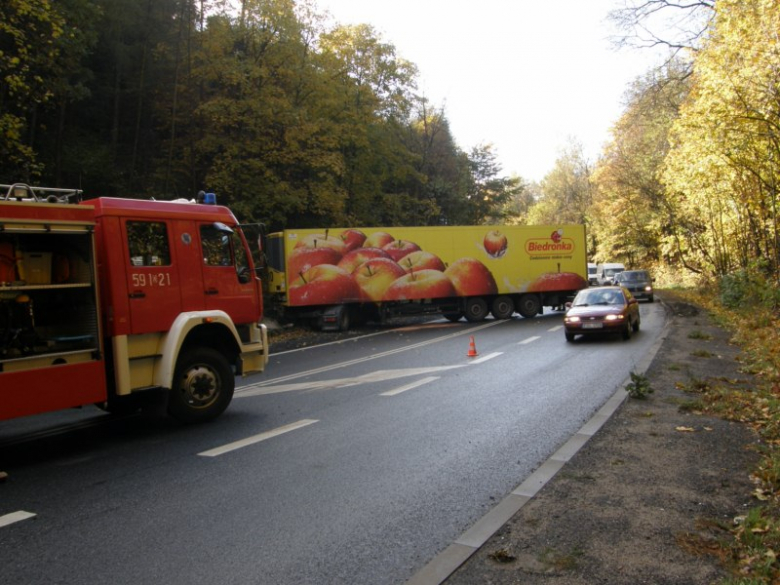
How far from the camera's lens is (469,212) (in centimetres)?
4616

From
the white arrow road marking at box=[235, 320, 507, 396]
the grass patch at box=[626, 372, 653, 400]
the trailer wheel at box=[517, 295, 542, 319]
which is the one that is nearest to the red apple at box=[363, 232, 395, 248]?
the white arrow road marking at box=[235, 320, 507, 396]

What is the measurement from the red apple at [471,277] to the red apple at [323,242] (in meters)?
4.57

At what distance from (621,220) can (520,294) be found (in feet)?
92.6

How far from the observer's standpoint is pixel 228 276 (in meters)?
8.73

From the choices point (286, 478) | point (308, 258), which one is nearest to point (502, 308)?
point (308, 258)

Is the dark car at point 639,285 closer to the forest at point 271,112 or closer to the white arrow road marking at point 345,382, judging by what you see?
the forest at point 271,112

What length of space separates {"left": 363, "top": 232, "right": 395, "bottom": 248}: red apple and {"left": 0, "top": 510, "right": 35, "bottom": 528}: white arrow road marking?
752 inches

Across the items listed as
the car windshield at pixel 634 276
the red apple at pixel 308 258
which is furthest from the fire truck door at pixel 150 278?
the car windshield at pixel 634 276

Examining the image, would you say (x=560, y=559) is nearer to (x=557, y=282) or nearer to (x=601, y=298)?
(x=601, y=298)

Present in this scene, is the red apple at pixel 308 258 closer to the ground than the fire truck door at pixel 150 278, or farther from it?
farther from it

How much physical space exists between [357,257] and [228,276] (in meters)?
14.8

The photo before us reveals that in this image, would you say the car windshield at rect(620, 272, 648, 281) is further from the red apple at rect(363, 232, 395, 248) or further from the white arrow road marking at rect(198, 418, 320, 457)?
the white arrow road marking at rect(198, 418, 320, 457)

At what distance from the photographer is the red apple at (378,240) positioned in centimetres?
2377

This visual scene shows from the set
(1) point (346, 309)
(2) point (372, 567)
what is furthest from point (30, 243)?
(1) point (346, 309)
